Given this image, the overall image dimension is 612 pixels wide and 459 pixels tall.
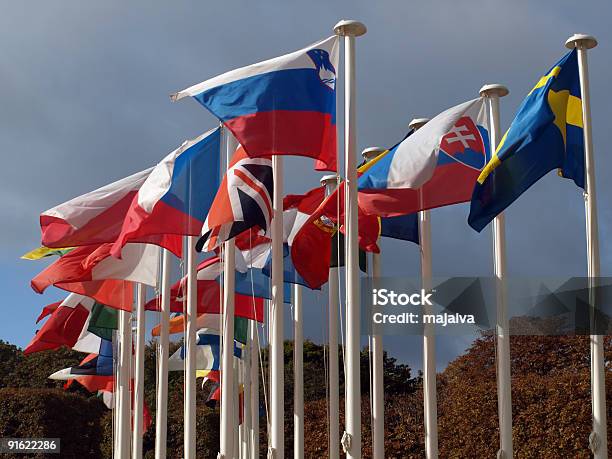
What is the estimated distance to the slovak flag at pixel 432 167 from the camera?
1680 centimetres

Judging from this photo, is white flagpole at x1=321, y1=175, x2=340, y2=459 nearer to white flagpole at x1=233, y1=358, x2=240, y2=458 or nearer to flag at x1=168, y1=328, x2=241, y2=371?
white flagpole at x1=233, y1=358, x2=240, y2=458

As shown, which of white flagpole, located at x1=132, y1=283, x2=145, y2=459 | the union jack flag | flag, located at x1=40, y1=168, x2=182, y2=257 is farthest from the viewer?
white flagpole, located at x1=132, y1=283, x2=145, y2=459

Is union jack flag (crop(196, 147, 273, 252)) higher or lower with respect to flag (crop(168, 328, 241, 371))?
higher

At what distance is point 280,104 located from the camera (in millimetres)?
16094

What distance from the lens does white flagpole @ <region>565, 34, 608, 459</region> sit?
1456cm

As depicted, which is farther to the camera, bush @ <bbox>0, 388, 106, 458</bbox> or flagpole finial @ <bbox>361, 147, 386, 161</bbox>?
bush @ <bbox>0, 388, 106, 458</bbox>

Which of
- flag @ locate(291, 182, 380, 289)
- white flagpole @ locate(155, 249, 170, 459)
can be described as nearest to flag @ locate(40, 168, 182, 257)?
white flagpole @ locate(155, 249, 170, 459)

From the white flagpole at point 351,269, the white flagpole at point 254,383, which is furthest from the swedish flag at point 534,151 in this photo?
the white flagpole at point 254,383

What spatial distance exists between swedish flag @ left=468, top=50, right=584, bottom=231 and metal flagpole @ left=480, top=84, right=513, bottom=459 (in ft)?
5.89

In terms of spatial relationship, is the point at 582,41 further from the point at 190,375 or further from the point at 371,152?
the point at 190,375

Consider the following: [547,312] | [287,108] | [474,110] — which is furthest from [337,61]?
[547,312]

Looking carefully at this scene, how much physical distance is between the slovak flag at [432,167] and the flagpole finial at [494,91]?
0.75ft

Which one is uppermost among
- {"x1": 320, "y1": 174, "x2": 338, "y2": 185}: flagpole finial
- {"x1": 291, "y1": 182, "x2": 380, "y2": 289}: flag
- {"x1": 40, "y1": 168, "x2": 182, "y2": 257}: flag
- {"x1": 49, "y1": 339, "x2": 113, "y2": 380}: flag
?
{"x1": 320, "y1": 174, "x2": 338, "y2": 185}: flagpole finial

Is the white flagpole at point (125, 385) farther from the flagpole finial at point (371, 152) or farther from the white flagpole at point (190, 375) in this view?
the flagpole finial at point (371, 152)
